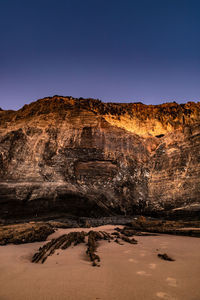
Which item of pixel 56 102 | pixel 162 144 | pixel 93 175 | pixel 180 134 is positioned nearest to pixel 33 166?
pixel 93 175

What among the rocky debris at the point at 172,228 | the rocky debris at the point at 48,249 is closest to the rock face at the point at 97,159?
the rocky debris at the point at 172,228

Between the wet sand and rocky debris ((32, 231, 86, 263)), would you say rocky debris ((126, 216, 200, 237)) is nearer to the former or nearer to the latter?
the wet sand

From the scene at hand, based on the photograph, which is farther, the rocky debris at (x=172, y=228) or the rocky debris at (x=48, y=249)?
the rocky debris at (x=172, y=228)

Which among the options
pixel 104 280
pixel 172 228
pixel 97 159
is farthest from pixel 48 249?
pixel 97 159

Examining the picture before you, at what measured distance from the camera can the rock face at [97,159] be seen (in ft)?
55.3

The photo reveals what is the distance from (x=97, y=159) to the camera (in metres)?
20.9

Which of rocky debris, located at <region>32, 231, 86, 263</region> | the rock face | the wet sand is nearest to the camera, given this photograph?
the wet sand

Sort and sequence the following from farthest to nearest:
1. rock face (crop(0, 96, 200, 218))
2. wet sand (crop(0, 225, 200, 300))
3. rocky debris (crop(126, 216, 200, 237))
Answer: rock face (crop(0, 96, 200, 218)) → rocky debris (crop(126, 216, 200, 237)) → wet sand (crop(0, 225, 200, 300))

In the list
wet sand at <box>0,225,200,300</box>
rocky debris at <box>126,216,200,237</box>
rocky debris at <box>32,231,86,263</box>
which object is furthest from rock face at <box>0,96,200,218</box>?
wet sand at <box>0,225,200,300</box>

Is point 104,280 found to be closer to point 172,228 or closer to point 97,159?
point 172,228

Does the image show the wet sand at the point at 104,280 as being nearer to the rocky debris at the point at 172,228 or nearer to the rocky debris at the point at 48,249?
the rocky debris at the point at 48,249

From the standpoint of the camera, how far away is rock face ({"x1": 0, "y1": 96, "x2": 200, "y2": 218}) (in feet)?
55.3

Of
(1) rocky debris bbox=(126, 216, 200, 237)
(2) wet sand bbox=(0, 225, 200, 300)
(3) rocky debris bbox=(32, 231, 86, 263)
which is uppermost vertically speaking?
(2) wet sand bbox=(0, 225, 200, 300)

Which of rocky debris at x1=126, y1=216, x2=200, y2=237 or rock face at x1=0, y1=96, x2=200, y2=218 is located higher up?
rock face at x1=0, y1=96, x2=200, y2=218
